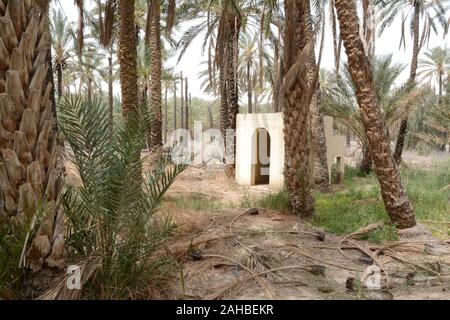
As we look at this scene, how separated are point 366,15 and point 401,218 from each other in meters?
3.77

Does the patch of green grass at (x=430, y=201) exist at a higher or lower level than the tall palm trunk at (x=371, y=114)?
lower

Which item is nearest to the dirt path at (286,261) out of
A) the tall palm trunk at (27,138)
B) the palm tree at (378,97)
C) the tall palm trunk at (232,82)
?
the tall palm trunk at (27,138)

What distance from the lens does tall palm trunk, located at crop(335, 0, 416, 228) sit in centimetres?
727

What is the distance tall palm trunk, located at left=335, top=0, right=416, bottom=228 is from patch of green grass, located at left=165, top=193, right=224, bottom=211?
354cm

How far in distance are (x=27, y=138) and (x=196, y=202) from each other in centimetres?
646

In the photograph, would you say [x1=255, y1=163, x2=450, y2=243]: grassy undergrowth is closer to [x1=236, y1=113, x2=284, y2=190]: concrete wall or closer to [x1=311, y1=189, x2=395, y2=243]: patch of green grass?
[x1=311, y1=189, x2=395, y2=243]: patch of green grass

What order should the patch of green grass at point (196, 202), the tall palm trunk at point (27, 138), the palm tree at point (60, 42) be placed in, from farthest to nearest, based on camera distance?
the palm tree at point (60, 42) < the patch of green grass at point (196, 202) < the tall palm trunk at point (27, 138)

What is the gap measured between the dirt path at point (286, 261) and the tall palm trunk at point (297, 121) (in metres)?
0.60

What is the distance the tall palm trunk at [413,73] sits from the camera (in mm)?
16766

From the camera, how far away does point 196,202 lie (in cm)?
938

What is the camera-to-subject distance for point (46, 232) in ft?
10.4

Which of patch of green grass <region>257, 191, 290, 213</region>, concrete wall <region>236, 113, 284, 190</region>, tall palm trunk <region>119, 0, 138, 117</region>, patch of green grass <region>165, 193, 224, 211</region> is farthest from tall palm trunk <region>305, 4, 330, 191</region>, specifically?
tall palm trunk <region>119, 0, 138, 117</region>

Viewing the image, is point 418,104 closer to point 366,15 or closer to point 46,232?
point 366,15

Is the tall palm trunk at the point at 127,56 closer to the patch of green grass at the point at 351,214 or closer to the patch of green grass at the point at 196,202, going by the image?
the patch of green grass at the point at 196,202
